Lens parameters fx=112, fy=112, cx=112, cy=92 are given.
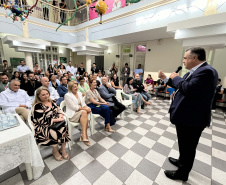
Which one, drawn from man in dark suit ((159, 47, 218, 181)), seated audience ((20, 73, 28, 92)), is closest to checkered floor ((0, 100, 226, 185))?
man in dark suit ((159, 47, 218, 181))

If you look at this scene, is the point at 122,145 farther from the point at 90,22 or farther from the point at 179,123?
the point at 90,22

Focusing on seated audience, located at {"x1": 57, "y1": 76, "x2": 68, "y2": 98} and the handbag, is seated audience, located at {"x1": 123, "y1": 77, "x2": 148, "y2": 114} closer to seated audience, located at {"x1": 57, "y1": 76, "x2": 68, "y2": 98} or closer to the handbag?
seated audience, located at {"x1": 57, "y1": 76, "x2": 68, "y2": 98}

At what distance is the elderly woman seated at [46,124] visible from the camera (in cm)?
149

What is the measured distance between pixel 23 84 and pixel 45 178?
2.52 metres

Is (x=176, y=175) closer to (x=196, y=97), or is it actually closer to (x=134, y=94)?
(x=196, y=97)

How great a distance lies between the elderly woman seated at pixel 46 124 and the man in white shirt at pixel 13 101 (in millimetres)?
759

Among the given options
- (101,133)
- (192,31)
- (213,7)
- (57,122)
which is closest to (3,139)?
(57,122)

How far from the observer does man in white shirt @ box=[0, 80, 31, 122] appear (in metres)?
2.04

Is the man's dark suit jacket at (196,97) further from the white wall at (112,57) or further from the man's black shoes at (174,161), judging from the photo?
the white wall at (112,57)

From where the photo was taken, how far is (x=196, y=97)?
1.05m

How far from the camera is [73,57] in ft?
34.7

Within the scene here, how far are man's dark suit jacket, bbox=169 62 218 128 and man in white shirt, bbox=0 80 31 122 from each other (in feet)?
8.00

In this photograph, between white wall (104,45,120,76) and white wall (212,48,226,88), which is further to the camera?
white wall (104,45,120,76)

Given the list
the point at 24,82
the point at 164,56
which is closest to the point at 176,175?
the point at 24,82
